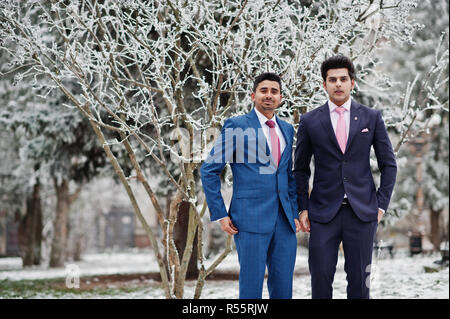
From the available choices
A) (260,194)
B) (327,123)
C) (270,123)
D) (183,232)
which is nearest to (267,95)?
(270,123)

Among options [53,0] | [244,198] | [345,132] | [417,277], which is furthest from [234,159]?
[417,277]

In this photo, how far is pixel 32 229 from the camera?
58.4 feet

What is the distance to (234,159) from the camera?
3.68 meters

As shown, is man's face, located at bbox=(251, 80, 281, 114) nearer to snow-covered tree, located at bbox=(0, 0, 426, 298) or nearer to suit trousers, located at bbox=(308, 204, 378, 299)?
suit trousers, located at bbox=(308, 204, 378, 299)

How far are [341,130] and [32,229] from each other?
16.1 m

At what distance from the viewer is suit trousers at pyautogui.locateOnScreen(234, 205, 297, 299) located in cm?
351

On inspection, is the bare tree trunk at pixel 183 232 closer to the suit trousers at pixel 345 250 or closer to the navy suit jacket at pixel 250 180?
the navy suit jacket at pixel 250 180

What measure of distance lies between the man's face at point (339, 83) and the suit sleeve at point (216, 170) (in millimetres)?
709

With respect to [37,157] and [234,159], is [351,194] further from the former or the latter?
[37,157]

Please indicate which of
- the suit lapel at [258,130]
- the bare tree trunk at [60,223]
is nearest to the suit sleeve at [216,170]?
the suit lapel at [258,130]

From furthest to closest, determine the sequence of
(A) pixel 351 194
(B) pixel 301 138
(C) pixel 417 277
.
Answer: (C) pixel 417 277 → (B) pixel 301 138 → (A) pixel 351 194

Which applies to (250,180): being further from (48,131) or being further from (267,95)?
(48,131)

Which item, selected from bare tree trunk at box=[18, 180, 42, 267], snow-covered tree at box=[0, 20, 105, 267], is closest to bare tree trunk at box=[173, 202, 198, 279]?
snow-covered tree at box=[0, 20, 105, 267]
